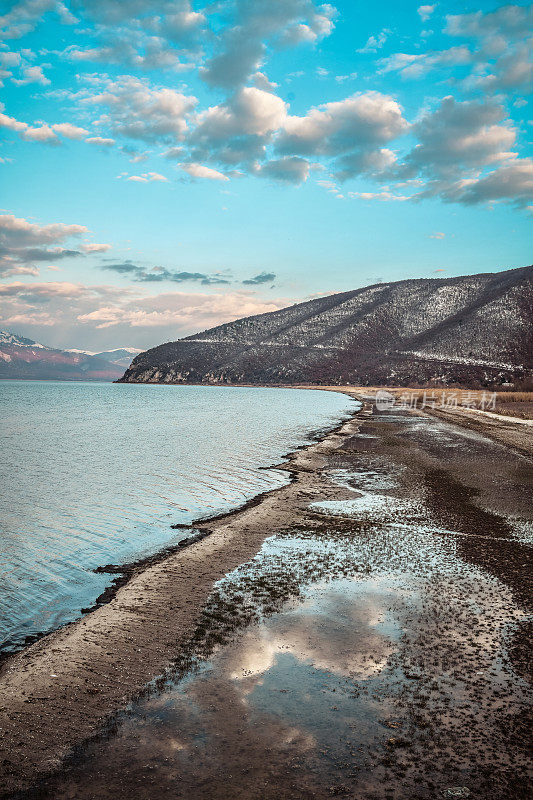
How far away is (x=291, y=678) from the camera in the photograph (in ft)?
17.7

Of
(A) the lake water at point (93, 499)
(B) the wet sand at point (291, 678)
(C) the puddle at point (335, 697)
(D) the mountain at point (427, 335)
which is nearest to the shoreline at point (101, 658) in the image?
(B) the wet sand at point (291, 678)

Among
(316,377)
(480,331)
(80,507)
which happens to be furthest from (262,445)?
(316,377)

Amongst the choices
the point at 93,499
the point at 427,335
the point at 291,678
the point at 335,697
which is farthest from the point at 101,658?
the point at 427,335

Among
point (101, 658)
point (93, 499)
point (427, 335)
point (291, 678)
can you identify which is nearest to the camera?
point (291, 678)

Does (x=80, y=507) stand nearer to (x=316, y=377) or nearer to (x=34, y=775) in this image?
(x=34, y=775)

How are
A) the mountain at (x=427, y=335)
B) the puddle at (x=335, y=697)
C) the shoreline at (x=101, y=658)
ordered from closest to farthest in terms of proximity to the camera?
the puddle at (x=335, y=697) → the shoreline at (x=101, y=658) → the mountain at (x=427, y=335)

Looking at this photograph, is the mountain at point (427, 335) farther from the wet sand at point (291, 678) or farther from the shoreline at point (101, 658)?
the shoreline at point (101, 658)

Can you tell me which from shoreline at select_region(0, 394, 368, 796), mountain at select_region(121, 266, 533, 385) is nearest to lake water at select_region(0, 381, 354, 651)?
shoreline at select_region(0, 394, 368, 796)

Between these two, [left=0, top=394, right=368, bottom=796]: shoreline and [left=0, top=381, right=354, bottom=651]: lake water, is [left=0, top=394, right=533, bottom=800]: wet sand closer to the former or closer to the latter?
[left=0, top=394, right=368, bottom=796]: shoreline

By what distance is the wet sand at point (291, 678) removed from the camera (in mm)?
3965

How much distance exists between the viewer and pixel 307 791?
12.4ft

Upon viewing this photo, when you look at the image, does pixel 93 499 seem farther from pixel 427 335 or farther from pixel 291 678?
pixel 427 335

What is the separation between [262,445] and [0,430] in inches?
872

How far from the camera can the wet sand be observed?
13.0ft
